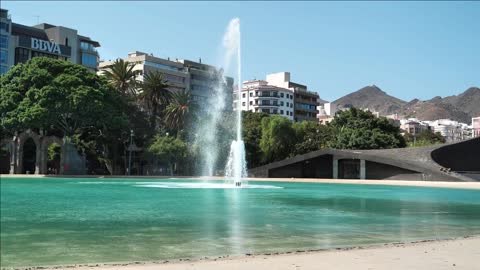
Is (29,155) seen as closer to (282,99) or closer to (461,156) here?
(461,156)

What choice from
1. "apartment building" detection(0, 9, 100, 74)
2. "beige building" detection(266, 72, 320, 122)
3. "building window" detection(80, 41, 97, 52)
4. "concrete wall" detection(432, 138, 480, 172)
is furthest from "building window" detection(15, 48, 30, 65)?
"beige building" detection(266, 72, 320, 122)

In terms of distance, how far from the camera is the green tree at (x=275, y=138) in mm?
70500

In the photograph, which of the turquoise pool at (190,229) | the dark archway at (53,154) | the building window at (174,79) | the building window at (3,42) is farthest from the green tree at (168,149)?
the turquoise pool at (190,229)

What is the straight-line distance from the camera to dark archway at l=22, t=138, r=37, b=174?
228 feet

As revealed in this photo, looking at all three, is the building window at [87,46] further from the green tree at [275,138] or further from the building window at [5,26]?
the green tree at [275,138]

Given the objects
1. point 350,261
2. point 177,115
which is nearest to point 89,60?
point 177,115

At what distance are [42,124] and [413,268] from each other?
55060 mm

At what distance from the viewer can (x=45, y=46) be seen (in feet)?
273

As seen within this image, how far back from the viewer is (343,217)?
17.3 metres

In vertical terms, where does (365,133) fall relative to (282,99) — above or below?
below

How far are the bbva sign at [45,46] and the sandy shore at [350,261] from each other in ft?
266

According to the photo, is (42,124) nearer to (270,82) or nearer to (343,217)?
(343,217)

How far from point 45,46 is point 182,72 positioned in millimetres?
31565

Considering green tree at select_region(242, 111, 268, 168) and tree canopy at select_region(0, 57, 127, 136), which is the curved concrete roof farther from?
tree canopy at select_region(0, 57, 127, 136)
